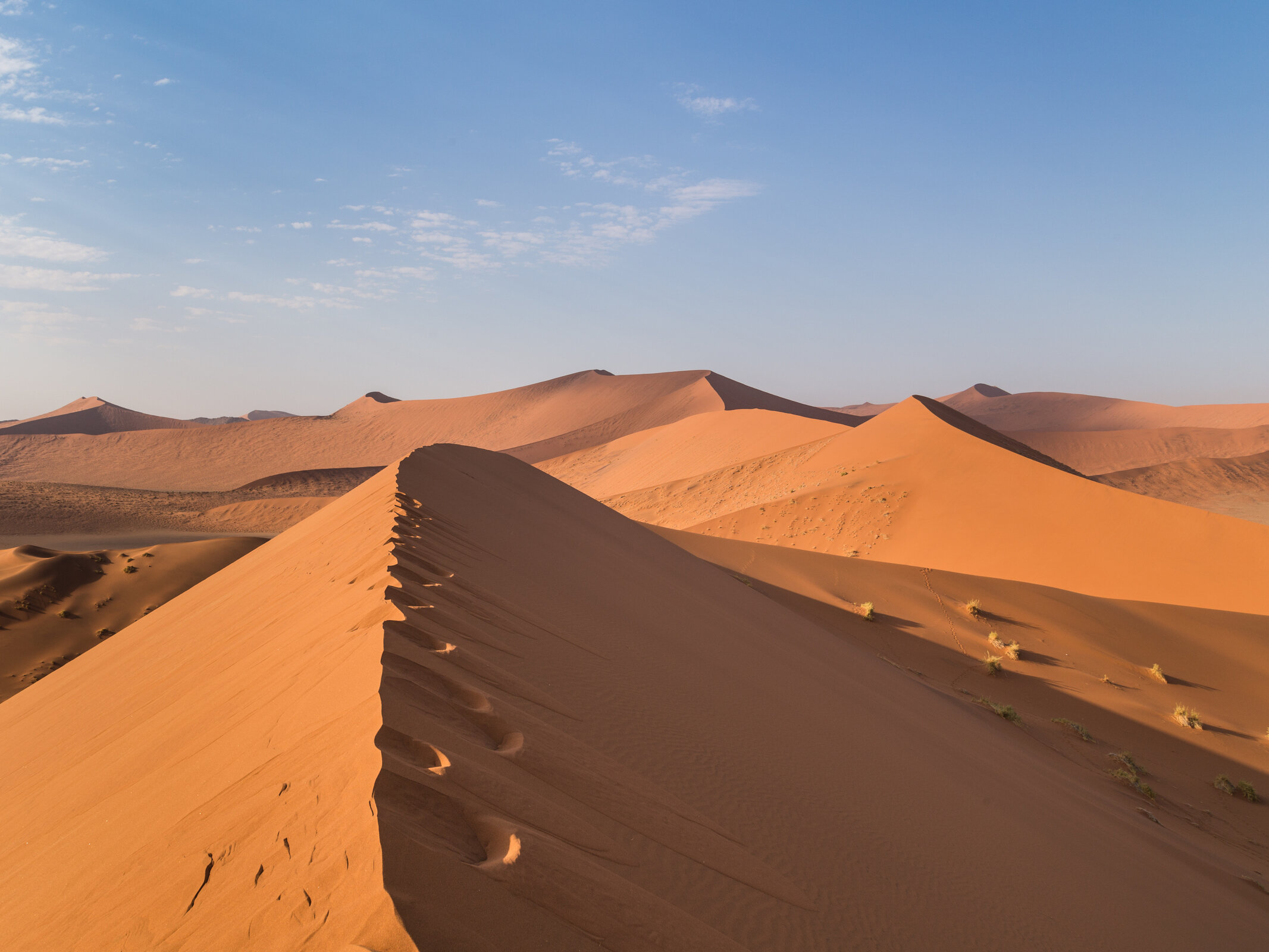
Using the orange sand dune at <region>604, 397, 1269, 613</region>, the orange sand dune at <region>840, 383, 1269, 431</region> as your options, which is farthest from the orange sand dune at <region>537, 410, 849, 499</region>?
the orange sand dune at <region>840, 383, 1269, 431</region>

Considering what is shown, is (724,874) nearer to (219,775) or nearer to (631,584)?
(219,775)

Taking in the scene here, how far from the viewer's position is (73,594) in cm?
1330

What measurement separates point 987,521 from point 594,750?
61.5 feet

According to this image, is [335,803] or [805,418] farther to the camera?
[805,418]

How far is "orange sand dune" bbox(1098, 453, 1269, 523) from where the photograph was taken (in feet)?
135

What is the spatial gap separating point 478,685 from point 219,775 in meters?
0.90

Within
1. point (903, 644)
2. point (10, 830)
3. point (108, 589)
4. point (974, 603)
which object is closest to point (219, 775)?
point (10, 830)

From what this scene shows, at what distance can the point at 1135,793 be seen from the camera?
21.8 ft

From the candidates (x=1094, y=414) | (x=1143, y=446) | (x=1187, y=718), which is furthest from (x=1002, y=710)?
(x=1094, y=414)

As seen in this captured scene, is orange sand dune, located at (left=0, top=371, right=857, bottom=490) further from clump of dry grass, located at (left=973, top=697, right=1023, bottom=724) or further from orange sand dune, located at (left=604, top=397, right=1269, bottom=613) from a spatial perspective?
clump of dry grass, located at (left=973, top=697, right=1023, bottom=724)

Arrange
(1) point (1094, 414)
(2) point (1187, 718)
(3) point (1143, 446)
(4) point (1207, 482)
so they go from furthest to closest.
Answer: (1) point (1094, 414) < (3) point (1143, 446) < (4) point (1207, 482) < (2) point (1187, 718)

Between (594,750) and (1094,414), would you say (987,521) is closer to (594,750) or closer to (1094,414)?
(594,750)

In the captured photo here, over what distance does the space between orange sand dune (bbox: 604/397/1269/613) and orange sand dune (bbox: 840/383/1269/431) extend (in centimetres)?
4833

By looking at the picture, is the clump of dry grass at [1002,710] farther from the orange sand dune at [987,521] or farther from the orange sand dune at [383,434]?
the orange sand dune at [383,434]
